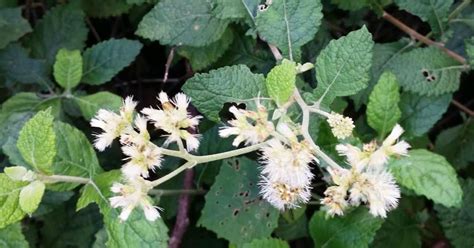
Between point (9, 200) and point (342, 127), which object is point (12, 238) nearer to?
point (9, 200)

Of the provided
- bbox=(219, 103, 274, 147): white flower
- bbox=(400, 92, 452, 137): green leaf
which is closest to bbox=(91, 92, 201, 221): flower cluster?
bbox=(219, 103, 274, 147): white flower

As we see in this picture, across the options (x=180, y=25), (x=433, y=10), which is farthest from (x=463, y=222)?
(x=180, y=25)

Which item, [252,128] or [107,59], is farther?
[107,59]

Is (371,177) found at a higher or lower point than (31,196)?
higher

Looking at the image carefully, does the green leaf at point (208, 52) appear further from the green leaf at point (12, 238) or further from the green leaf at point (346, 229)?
the green leaf at point (12, 238)

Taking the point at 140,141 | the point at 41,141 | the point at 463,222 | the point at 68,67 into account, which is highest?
the point at 140,141

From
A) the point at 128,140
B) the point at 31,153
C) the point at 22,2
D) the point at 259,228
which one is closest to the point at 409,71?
the point at 259,228

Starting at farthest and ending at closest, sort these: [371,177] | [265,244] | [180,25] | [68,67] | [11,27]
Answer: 1. [11,27]
2. [68,67]
3. [180,25]
4. [265,244]
5. [371,177]
